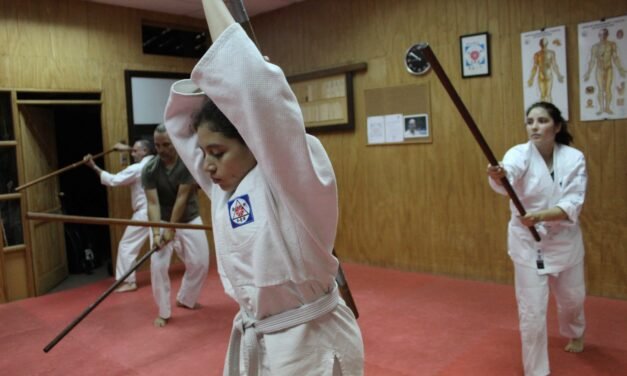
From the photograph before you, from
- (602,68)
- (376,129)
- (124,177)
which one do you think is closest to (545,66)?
(602,68)

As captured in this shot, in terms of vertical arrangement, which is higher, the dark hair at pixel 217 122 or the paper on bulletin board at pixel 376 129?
the paper on bulletin board at pixel 376 129

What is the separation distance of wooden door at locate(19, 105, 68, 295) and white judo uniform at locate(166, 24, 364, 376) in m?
4.14

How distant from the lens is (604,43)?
A: 3.77 meters

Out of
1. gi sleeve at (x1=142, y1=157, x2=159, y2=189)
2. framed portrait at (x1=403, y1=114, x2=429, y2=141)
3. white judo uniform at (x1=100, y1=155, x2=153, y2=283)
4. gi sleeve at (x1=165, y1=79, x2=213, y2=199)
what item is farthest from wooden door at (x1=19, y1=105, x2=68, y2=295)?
gi sleeve at (x1=165, y1=79, x2=213, y2=199)

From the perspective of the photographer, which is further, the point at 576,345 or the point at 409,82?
the point at 409,82

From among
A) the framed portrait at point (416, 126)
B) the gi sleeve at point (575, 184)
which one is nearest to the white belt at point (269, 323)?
the gi sleeve at point (575, 184)

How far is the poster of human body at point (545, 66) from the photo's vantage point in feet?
12.9

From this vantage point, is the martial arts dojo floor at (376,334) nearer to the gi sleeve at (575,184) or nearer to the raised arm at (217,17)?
the gi sleeve at (575,184)

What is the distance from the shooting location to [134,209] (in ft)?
16.6

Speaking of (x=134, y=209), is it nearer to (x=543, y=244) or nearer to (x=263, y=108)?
(x=543, y=244)

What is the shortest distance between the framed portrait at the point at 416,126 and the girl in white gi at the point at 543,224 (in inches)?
74.0

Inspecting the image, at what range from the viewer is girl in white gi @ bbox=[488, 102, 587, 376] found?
2648mm

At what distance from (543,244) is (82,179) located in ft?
17.1

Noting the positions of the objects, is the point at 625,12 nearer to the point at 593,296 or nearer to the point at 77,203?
the point at 593,296
